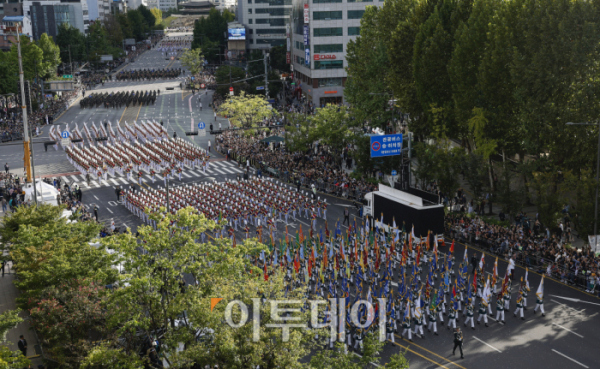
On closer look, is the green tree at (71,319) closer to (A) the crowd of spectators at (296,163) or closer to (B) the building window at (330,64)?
(A) the crowd of spectators at (296,163)

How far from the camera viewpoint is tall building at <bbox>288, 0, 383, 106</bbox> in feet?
291

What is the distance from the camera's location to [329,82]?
9231cm

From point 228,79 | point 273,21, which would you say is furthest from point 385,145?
point 273,21

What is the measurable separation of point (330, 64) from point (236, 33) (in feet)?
183

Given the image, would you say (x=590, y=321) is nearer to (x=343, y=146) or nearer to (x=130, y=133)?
(x=343, y=146)

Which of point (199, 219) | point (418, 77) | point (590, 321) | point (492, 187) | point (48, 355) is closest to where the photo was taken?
point (199, 219)

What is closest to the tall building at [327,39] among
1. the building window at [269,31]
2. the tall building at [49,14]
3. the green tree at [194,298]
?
the building window at [269,31]

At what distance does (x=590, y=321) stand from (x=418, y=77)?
27614 mm

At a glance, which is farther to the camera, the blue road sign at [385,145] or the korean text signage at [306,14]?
the korean text signage at [306,14]

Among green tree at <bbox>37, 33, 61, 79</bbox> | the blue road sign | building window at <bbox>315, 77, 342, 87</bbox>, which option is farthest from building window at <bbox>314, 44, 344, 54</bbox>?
green tree at <bbox>37, 33, 61, 79</bbox>

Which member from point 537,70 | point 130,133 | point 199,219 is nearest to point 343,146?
point 537,70

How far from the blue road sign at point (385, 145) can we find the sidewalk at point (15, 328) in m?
24.6

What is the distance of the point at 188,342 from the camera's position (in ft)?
67.8

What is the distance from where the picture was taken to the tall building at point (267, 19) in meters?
148
